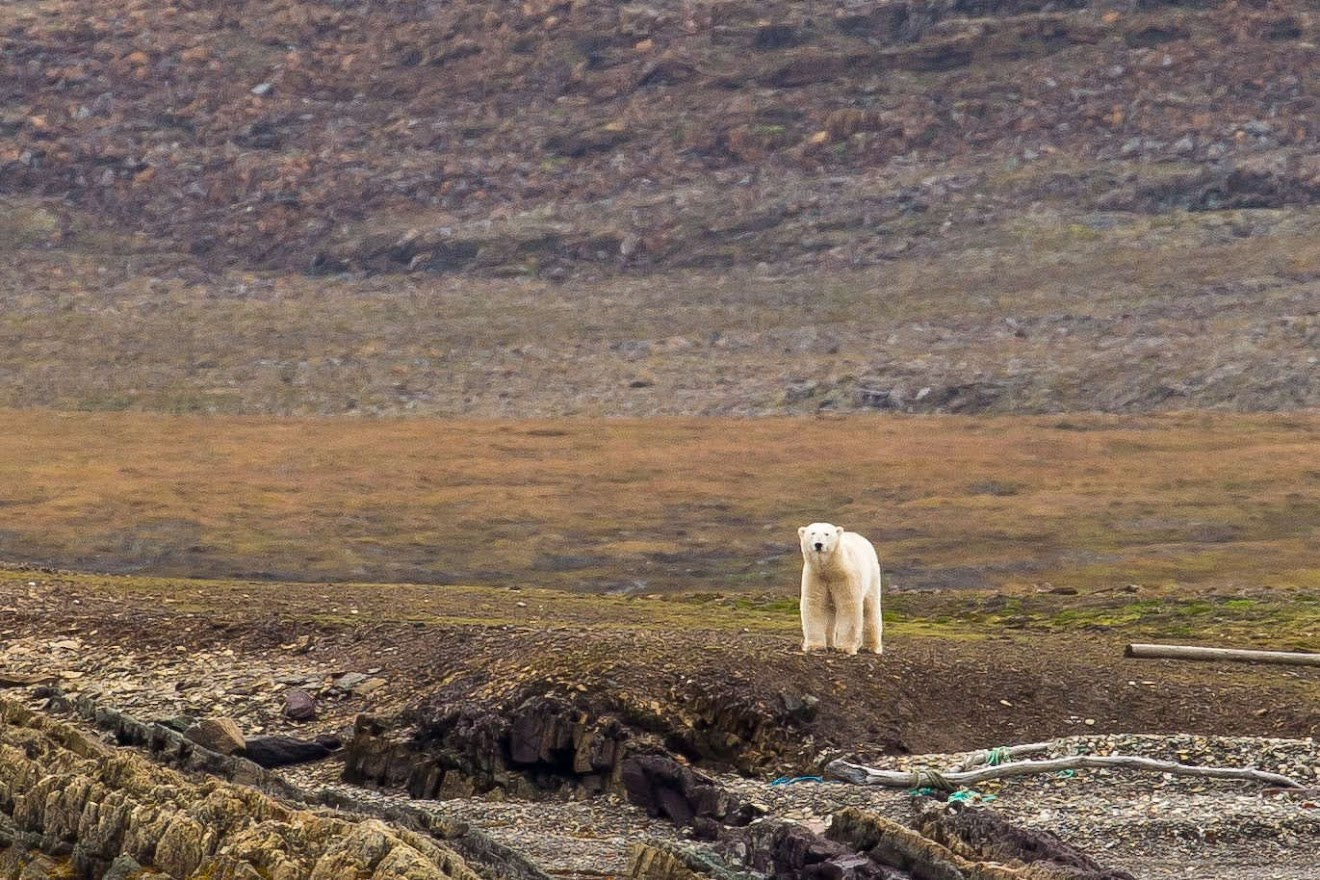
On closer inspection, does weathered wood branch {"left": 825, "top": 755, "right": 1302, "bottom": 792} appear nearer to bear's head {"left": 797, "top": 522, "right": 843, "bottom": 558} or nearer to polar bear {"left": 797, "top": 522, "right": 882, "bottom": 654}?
bear's head {"left": 797, "top": 522, "right": 843, "bottom": 558}

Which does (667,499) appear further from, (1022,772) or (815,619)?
(1022,772)

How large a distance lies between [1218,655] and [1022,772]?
4.16 metres

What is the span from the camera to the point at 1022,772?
17953mm

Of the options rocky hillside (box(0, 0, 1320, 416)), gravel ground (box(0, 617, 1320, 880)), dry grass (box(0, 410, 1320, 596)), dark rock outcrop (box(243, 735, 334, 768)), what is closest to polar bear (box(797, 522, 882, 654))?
gravel ground (box(0, 617, 1320, 880))

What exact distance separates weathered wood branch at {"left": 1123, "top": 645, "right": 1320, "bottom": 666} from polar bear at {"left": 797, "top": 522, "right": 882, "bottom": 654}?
7.88 ft

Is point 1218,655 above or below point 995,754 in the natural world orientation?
above

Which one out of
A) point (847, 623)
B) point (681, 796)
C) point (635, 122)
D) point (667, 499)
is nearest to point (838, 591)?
point (847, 623)

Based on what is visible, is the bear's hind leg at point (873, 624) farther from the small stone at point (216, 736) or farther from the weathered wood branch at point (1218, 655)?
the small stone at point (216, 736)

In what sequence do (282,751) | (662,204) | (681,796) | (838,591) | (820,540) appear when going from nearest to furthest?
(681,796) < (282,751) < (820,540) < (838,591) < (662,204)

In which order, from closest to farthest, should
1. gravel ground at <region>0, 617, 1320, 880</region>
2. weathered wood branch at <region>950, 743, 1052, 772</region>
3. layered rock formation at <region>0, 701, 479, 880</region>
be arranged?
layered rock formation at <region>0, 701, 479, 880</region>
gravel ground at <region>0, 617, 1320, 880</region>
weathered wood branch at <region>950, 743, 1052, 772</region>

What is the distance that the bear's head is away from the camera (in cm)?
1978

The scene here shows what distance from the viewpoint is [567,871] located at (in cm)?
1550

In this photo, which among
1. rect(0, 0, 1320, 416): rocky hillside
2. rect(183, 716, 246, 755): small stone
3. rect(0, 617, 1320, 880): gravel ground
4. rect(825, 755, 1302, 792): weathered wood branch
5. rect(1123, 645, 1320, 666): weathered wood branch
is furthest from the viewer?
rect(0, 0, 1320, 416): rocky hillside

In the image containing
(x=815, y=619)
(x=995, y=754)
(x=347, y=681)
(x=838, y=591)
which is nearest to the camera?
(x=995, y=754)
